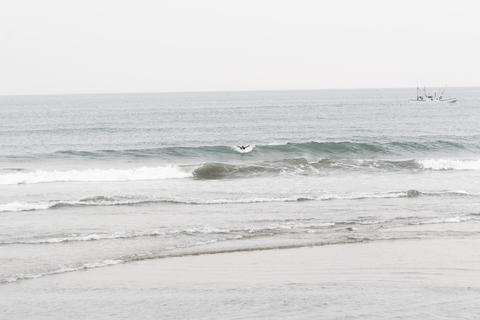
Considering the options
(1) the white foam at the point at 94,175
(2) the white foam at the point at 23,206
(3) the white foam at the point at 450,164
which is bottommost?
(3) the white foam at the point at 450,164

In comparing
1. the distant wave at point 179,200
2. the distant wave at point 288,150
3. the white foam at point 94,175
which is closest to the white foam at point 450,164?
the distant wave at point 288,150

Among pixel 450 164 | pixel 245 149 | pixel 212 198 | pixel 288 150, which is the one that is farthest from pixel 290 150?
pixel 212 198

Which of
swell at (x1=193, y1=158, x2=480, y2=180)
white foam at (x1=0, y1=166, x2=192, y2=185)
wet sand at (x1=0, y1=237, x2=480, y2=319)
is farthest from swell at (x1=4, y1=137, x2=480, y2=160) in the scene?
wet sand at (x1=0, y1=237, x2=480, y2=319)

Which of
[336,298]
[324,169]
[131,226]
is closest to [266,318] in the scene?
[336,298]

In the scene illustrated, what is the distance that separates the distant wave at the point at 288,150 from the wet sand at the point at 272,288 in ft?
84.5

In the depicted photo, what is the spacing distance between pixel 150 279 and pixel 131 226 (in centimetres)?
555

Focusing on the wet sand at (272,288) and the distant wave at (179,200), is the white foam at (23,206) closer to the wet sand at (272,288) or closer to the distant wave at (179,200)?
the distant wave at (179,200)

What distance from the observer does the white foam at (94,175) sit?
93.8 feet

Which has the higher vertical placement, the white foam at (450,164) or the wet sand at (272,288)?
the wet sand at (272,288)

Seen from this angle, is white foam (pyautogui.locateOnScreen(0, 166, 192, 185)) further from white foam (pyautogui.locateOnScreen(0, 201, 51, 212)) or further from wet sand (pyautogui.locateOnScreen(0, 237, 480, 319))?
wet sand (pyautogui.locateOnScreen(0, 237, 480, 319))

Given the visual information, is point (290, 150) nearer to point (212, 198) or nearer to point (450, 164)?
point (450, 164)

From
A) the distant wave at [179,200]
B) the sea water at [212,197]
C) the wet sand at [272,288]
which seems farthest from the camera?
the distant wave at [179,200]

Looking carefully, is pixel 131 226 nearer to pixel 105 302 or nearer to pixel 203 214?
pixel 203 214

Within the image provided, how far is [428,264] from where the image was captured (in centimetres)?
1319
